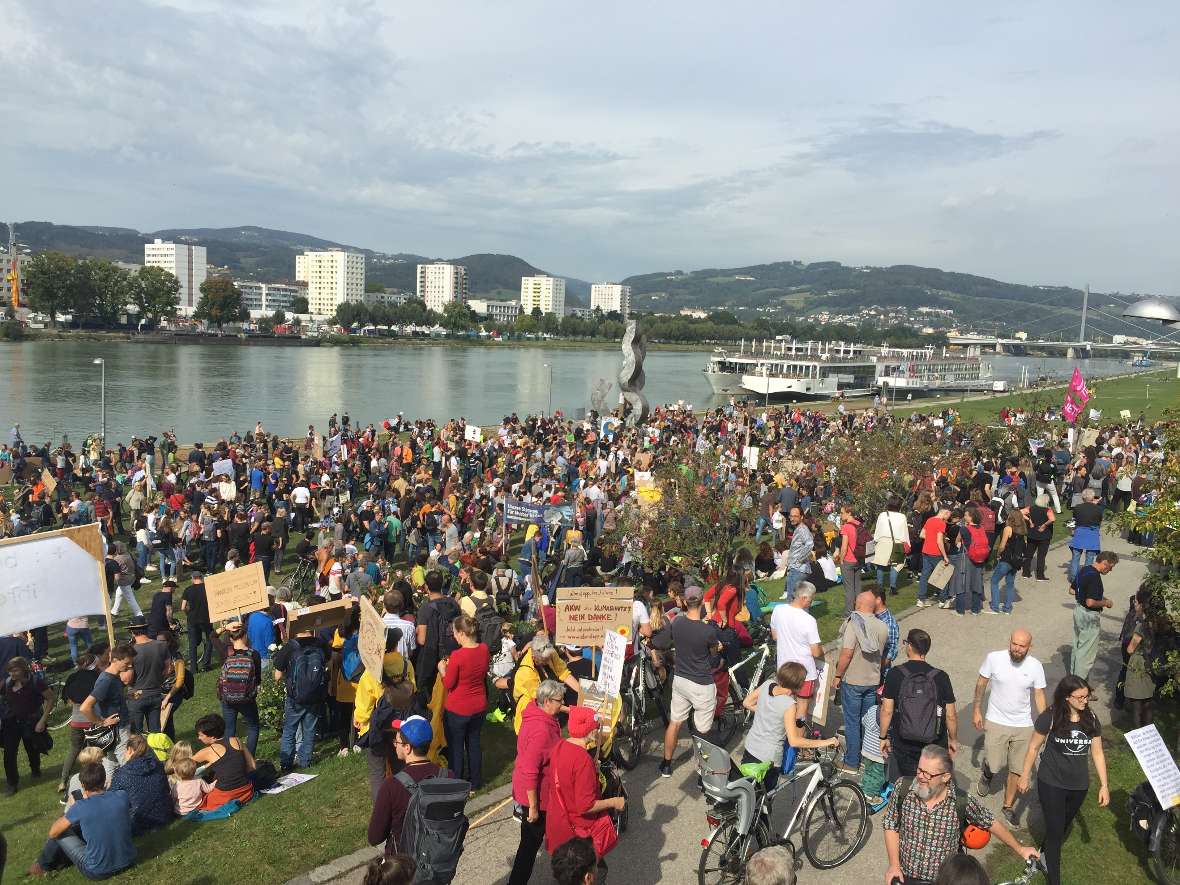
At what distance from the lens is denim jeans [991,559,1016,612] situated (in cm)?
1094

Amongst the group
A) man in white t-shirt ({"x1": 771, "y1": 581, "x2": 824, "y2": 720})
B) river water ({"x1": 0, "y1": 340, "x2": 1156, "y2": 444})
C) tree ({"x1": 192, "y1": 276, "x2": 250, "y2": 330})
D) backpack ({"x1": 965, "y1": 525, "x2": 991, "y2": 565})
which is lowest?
river water ({"x1": 0, "y1": 340, "x2": 1156, "y2": 444})

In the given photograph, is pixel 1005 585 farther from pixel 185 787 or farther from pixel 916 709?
pixel 185 787

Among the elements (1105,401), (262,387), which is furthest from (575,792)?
(262,387)

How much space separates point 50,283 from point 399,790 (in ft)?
414

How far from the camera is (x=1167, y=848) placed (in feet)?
17.3

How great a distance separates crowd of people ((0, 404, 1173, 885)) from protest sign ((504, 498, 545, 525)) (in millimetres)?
697

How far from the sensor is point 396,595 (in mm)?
7297

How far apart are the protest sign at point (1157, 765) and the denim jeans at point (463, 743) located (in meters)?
4.25

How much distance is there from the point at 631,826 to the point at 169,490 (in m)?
13.4

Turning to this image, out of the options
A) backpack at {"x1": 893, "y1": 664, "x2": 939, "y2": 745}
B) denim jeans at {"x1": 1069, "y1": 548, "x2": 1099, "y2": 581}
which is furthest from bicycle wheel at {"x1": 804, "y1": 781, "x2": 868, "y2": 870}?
denim jeans at {"x1": 1069, "y1": 548, "x2": 1099, "y2": 581}

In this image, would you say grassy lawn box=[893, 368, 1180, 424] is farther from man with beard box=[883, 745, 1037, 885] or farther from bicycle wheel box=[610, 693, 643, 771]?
man with beard box=[883, 745, 1037, 885]

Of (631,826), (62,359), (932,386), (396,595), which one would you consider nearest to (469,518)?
(396,595)

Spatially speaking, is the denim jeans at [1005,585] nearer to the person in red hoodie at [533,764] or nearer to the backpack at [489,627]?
the backpack at [489,627]

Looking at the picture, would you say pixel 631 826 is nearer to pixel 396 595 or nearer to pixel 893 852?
pixel 893 852
